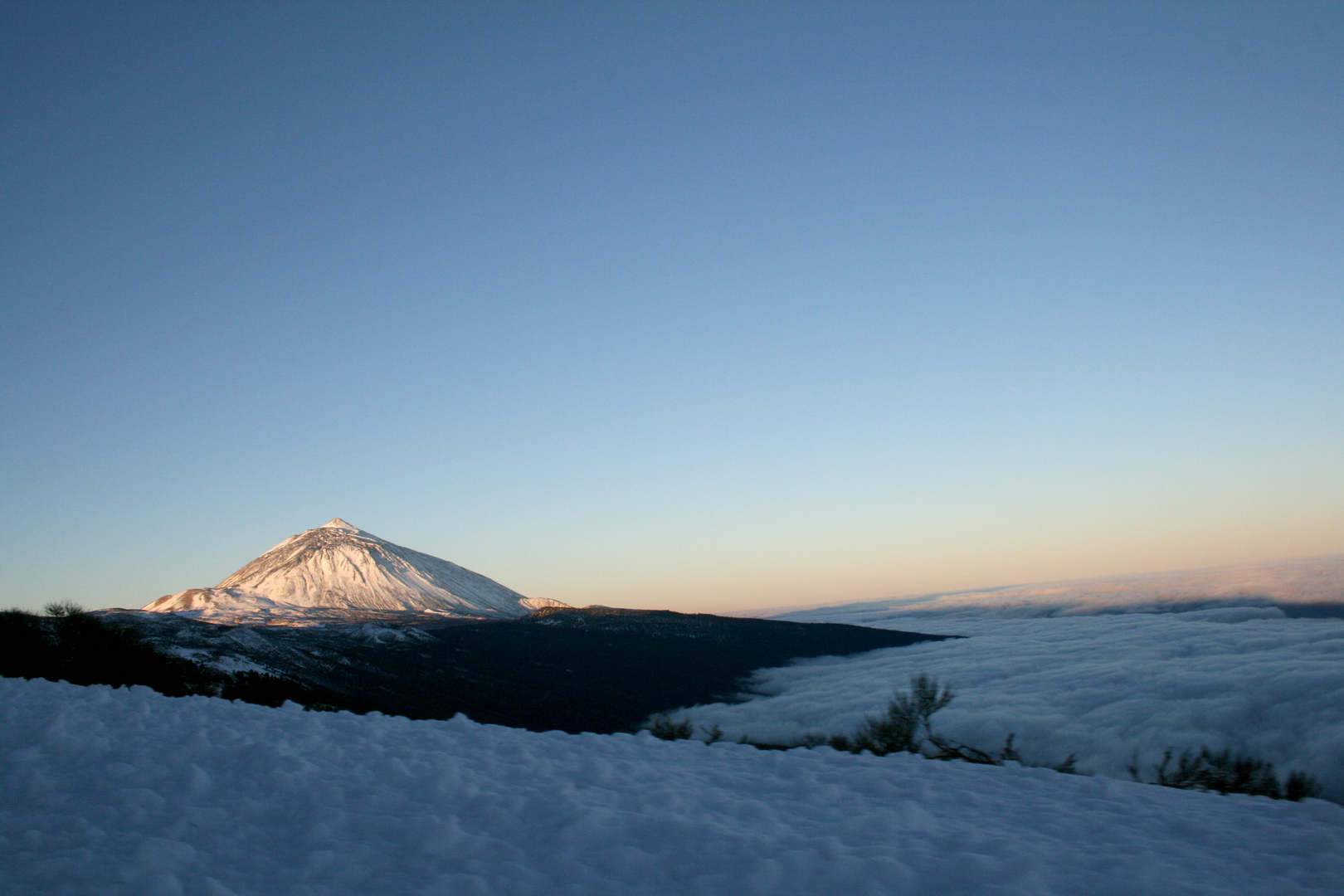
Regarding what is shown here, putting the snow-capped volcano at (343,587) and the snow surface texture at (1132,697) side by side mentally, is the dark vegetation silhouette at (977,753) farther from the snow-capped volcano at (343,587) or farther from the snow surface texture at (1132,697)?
the snow-capped volcano at (343,587)

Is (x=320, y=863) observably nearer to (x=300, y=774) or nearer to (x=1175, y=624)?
(x=300, y=774)

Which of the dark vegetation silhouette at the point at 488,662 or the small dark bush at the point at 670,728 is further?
the dark vegetation silhouette at the point at 488,662

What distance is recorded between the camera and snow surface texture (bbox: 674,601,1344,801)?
46.9ft

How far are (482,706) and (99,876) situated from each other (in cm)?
3407

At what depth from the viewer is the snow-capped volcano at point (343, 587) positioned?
87000mm

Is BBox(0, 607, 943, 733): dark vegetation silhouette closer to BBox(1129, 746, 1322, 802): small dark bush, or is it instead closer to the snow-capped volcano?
BBox(1129, 746, 1322, 802): small dark bush

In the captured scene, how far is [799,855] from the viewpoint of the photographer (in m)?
4.29

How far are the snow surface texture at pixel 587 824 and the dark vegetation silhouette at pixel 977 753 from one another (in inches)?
74.8

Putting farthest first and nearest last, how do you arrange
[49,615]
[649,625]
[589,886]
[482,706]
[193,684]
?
[649,625] < [482,706] < [49,615] < [193,684] < [589,886]

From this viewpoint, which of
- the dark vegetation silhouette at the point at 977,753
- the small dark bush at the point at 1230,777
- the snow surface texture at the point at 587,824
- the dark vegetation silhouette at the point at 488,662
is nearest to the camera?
the snow surface texture at the point at 587,824

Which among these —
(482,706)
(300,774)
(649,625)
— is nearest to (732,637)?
(649,625)

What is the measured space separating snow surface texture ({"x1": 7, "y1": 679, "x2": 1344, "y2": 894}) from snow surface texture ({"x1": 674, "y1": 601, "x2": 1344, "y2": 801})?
5.12m

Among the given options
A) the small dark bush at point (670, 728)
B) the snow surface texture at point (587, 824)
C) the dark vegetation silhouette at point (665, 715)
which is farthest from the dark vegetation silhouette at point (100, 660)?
the snow surface texture at point (587, 824)

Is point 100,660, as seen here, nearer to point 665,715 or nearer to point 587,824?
point 665,715
